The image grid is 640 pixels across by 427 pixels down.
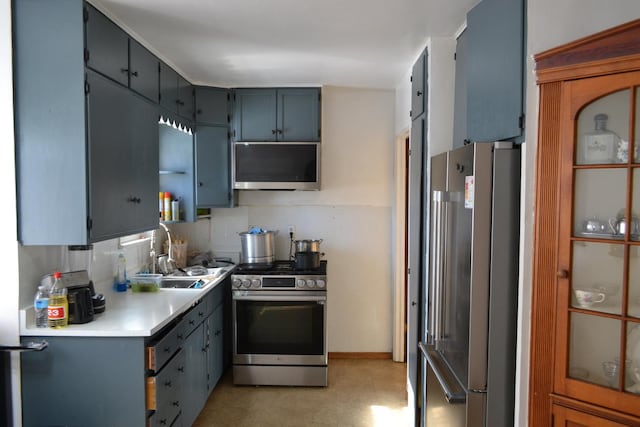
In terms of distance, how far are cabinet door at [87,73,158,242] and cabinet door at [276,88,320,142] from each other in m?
1.24

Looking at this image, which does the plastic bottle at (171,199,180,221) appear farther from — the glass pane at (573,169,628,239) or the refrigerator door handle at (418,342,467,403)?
the glass pane at (573,169,628,239)

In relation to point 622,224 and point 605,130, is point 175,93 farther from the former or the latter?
point 622,224

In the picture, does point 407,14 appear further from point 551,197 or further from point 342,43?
point 551,197

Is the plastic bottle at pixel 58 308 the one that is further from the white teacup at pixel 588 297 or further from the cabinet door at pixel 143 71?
the white teacup at pixel 588 297

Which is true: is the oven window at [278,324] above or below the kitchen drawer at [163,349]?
below

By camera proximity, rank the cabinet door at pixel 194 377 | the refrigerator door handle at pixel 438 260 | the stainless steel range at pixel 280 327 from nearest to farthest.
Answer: the refrigerator door handle at pixel 438 260 < the cabinet door at pixel 194 377 < the stainless steel range at pixel 280 327

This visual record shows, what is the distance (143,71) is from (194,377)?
2003 millimetres

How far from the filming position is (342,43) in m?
2.76

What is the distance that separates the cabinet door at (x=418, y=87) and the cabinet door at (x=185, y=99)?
70.9 inches

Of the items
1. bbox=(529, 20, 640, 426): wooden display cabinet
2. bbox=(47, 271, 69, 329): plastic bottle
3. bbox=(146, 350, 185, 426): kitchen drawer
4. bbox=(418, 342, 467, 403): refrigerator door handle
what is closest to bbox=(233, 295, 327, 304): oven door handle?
bbox=(146, 350, 185, 426): kitchen drawer

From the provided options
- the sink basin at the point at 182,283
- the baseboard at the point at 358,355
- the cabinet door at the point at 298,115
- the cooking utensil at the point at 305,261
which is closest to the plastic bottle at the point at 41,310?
the sink basin at the point at 182,283

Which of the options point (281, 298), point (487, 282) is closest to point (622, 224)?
point (487, 282)

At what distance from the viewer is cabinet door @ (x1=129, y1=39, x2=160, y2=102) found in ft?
8.29

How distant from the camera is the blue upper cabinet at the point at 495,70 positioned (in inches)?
67.6
